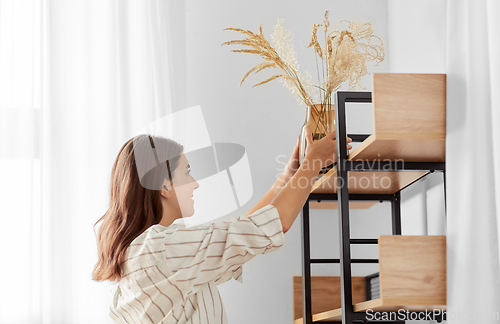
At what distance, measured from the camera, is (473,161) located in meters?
0.87

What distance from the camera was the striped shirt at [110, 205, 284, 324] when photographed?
102cm

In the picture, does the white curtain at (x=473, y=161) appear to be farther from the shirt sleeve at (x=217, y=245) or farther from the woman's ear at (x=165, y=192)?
the woman's ear at (x=165, y=192)

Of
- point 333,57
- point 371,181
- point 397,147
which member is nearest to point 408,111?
point 397,147

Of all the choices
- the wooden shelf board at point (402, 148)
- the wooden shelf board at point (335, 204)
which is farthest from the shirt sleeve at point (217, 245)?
the wooden shelf board at point (335, 204)

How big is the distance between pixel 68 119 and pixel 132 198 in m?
0.69

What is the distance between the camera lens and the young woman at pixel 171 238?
40.3 inches

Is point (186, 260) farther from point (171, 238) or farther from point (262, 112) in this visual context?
point (262, 112)

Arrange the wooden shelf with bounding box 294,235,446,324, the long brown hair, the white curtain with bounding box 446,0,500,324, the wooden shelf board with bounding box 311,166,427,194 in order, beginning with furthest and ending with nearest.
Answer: the wooden shelf board with bounding box 311,166,427,194 < the long brown hair < the wooden shelf with bounding box 294,235,446,324 < the white curtain with bounding box 446,0,500,324

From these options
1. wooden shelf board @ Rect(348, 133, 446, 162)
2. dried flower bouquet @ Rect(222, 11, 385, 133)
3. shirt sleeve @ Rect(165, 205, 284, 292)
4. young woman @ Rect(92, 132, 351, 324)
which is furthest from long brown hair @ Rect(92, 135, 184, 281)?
wooden shelf board @ Rect(348, 133, 446, 162)

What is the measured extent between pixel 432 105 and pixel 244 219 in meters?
0.44

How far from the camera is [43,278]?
157cm

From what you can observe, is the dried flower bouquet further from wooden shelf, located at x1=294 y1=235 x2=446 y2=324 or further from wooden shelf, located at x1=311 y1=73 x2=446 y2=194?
wooden shelf, located at x1=294 y1=235 x2=446 y2=324

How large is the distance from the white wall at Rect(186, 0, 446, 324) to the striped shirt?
0.65 meters

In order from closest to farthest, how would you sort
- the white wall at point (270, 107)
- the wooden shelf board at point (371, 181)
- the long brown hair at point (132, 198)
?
the long brown hair at point (132, 198)
the wooden shelf board at point (371, 181)
the white wall at point (270, 107)
